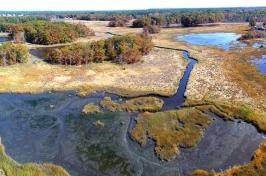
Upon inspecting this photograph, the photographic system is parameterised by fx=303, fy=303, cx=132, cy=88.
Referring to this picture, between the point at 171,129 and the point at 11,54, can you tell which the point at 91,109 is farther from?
the point at 11,54

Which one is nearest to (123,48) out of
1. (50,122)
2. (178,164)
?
(50,122)

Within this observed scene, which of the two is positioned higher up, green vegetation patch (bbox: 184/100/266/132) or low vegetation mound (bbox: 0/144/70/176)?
green vegetation patch (bbox: 184/100/266/132)

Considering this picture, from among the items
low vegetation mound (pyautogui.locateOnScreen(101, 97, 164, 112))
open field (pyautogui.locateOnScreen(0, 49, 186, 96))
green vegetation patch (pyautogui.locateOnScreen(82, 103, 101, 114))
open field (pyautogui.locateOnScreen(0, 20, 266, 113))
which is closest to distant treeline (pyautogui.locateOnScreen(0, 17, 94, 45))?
open field (pyautogui.locateOnScreen(0, 49, 186, 96))

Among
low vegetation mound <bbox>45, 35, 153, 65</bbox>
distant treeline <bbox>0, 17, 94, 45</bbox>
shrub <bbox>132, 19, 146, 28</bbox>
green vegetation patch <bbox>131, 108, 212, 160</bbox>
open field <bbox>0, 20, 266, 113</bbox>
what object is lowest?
green vegetation patch <bbox>131, 108, 212, 160</bbox>

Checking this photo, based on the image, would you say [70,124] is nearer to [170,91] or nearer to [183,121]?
[183,121]

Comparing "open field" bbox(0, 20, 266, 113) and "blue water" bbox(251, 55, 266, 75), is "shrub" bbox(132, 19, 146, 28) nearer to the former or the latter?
"open field" bbox(0, 20, 266, 113)

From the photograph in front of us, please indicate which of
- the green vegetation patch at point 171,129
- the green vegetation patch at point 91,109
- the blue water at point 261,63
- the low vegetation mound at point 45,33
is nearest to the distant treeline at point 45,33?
the low vegetation mound at point 45,33
